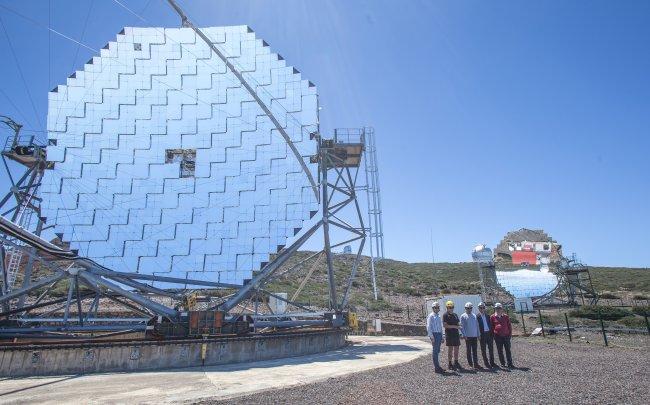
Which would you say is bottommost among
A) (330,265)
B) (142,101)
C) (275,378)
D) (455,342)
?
(275,378)

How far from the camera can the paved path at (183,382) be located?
10008 millimetres

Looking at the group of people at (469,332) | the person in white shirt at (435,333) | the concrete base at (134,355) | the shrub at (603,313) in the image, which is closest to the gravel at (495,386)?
the person in white shirt at (435,333)

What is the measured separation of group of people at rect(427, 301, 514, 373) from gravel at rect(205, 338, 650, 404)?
0.69 metres

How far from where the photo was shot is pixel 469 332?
1312 cm

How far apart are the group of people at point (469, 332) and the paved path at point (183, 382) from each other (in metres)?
2.81

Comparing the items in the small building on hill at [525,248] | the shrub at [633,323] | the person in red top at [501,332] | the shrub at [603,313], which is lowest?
the shrub at [633,323]

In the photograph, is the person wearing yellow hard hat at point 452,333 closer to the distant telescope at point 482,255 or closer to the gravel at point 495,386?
the gravel at point 495,386

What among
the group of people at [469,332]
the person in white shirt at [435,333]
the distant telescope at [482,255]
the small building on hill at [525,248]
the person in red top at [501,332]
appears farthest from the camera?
the small building on hill at [525,248]

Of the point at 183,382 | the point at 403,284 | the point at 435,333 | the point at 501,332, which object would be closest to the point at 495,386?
the point at 435,333

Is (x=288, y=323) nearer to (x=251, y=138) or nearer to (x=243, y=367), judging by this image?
(x=243, y=367)

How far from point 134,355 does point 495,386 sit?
37.1ft

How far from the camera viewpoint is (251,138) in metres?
21.7

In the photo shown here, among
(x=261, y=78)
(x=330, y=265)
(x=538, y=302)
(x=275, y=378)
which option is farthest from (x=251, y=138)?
(x=538, y=302)

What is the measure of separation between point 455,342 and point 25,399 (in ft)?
36.7
